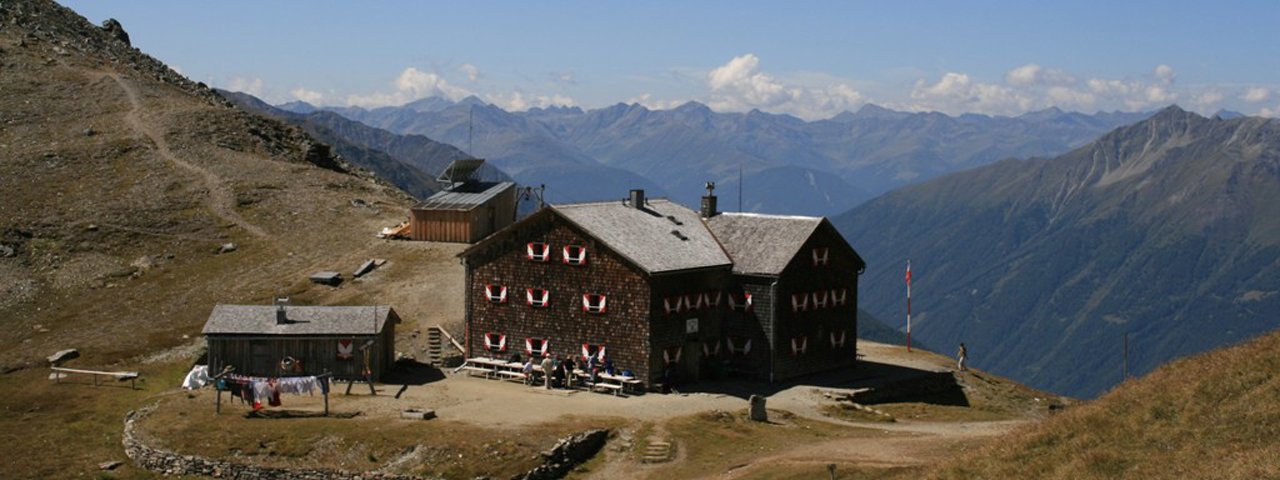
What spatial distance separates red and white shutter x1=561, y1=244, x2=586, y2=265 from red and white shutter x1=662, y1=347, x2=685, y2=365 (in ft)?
17.5

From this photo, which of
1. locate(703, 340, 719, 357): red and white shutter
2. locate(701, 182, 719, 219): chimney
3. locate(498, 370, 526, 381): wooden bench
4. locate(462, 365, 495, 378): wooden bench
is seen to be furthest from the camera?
locate(701, 182, 719, 219): chimney

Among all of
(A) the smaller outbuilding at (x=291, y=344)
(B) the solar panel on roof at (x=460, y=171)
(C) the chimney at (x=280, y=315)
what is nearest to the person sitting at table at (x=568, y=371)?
(A) the smaller outbuilding at (x=291, y=344)

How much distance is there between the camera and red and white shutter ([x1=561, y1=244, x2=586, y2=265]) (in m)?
65.0

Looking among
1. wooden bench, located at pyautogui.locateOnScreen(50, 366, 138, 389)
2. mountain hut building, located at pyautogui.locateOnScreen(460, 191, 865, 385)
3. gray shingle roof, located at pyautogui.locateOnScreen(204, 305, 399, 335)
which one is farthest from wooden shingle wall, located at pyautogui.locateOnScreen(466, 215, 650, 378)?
wooden bench, located at pyautogui.locateOnScreen(50, 366, 138, 389)

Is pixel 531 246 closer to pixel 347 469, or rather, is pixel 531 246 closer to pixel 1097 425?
pixel 347 469

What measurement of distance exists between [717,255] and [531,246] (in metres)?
8.78

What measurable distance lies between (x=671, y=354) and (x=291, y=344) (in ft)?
54.0

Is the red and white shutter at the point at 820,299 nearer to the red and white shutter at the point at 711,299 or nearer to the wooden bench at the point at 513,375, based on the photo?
the red and white shutter at the point at 711,299

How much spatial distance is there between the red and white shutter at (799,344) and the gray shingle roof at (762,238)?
366 centimetres

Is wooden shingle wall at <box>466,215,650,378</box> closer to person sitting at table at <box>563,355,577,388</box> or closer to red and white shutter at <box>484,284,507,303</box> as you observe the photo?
red and white shutter at <box>484,284,507,303</box>

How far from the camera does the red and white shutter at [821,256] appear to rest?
230 feet

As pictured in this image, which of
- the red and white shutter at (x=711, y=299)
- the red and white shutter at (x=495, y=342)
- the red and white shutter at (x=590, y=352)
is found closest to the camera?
the red and white shutter at (x=590, y=352)

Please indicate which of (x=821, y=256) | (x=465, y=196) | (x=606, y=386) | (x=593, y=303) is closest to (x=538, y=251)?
(x=593, y=303)

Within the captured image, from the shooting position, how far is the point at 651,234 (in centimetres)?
6806
